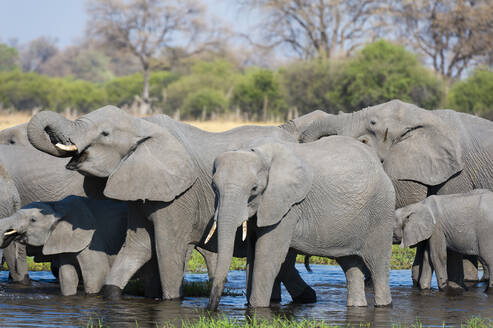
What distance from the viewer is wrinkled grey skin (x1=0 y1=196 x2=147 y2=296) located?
864cm

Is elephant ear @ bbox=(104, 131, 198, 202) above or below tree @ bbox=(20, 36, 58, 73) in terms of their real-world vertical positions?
below

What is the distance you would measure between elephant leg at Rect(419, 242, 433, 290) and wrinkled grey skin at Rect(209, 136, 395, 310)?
1.50m

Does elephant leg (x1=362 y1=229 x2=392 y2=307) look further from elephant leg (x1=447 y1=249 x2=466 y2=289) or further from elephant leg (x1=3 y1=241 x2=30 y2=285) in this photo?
elephant leg (x1=3 y1=241 x2=30 y2=285)

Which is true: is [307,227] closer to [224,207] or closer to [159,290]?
[224,207]

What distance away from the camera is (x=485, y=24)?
4162 cm

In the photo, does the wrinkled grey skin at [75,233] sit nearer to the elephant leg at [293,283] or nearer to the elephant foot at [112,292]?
the elephant foot at [112,292]

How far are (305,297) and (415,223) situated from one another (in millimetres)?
1776

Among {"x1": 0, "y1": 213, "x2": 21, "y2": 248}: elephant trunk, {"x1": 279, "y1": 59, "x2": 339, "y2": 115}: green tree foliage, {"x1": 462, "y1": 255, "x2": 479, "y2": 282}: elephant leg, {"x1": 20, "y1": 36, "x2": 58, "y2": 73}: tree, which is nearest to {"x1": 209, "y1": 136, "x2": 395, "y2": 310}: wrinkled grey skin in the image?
{"x1": 0, "y1": 213, "x2": 21, "y2": 248}: elephant trunk

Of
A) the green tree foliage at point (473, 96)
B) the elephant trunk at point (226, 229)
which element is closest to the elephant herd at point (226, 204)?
the elephant trunk at point (226, 229)

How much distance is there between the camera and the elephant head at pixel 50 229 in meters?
8.59

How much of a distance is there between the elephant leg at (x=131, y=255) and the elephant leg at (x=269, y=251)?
131cm

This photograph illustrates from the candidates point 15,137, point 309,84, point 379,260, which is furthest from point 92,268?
point 309,84

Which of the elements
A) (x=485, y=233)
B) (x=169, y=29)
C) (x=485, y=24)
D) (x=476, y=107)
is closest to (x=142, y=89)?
(x=169, y=29)

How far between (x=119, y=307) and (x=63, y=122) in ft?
5.56
